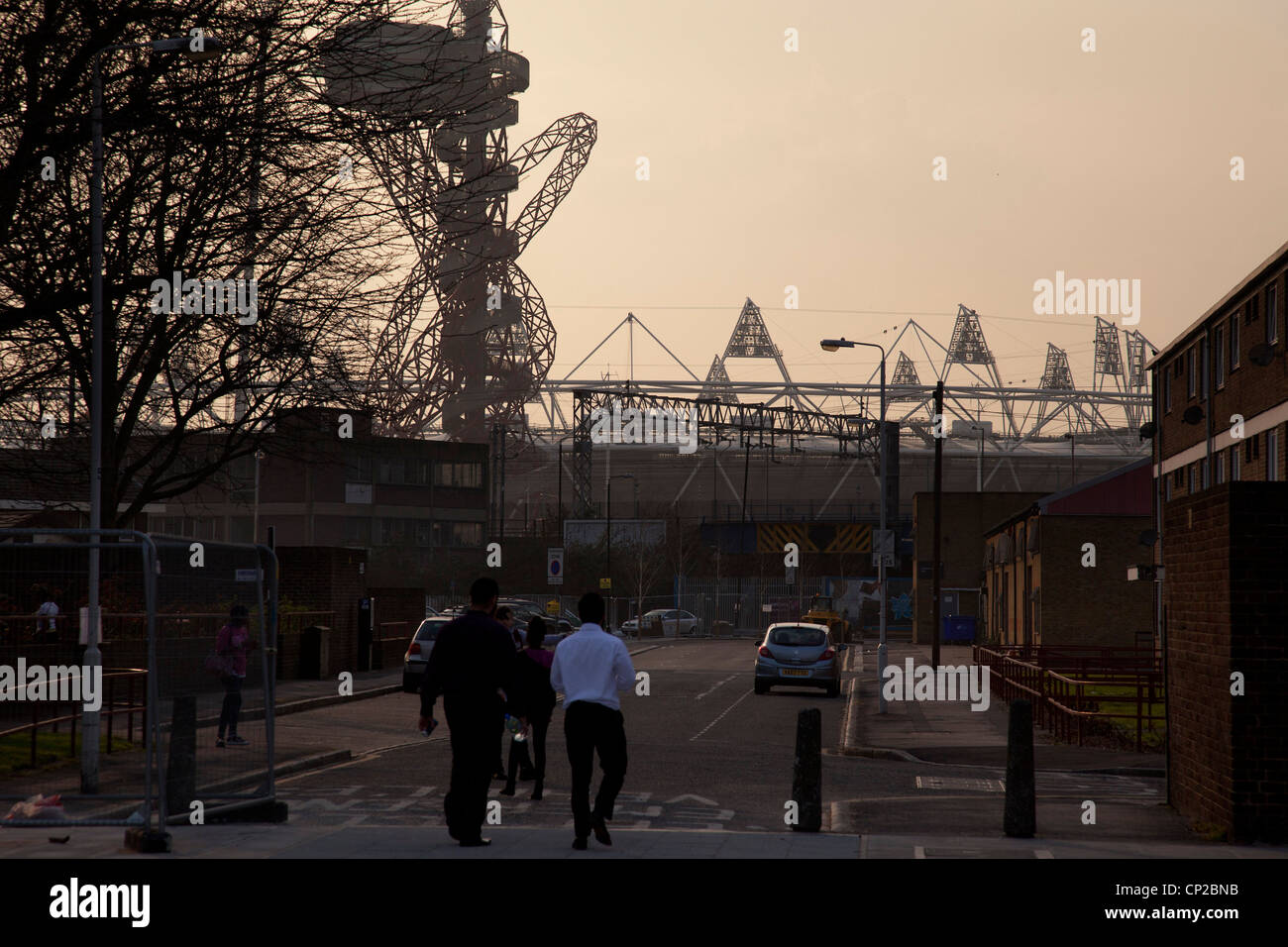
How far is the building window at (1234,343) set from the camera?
38812mm

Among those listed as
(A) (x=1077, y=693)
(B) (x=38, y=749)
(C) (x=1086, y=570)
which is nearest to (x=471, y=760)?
(B) (x=38, y=749)

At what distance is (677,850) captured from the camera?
32.7ft

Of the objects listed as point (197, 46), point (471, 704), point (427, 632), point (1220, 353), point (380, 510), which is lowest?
point (427, 632)

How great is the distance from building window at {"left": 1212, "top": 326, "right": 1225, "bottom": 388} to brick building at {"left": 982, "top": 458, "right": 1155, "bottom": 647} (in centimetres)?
688

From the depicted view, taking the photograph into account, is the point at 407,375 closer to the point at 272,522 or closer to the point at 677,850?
the point at 272,522

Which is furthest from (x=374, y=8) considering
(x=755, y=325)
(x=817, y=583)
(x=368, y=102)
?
(x=755, y=325)

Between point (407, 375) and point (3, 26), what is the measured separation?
312 feet

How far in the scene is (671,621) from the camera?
75.6 meters

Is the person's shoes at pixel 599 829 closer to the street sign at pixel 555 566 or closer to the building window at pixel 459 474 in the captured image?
the street sign at pixel 555 566

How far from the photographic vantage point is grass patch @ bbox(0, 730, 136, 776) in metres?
14.2

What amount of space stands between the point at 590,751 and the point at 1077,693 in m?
13.5

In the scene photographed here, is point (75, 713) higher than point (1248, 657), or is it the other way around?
point (1248, 657)

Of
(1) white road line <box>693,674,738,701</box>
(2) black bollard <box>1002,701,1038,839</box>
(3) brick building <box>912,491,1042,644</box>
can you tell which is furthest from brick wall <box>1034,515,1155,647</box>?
(2) black bollard <box>1002,701,1038,839</box>

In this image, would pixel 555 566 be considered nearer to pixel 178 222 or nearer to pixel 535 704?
pixel 178 222
